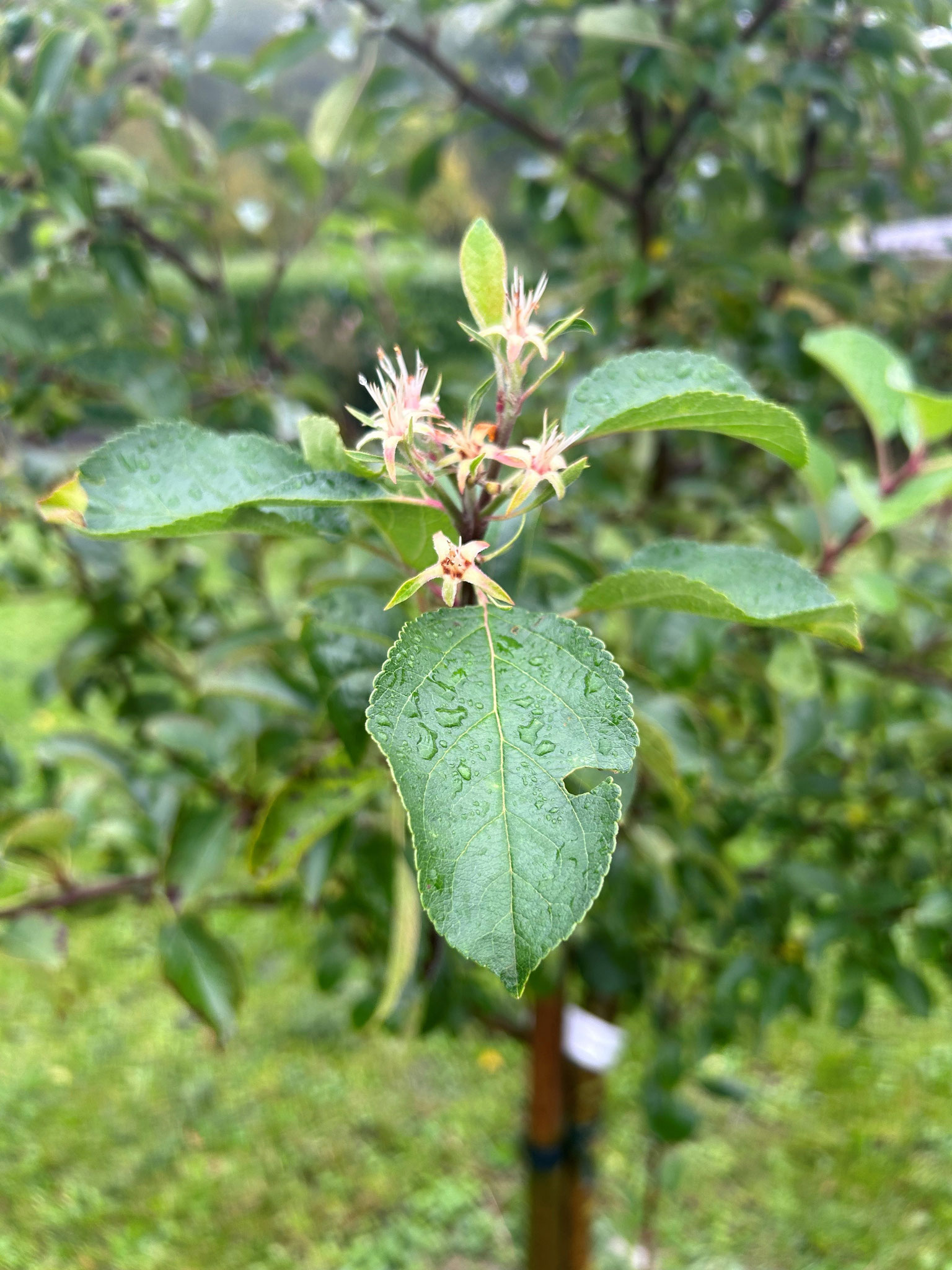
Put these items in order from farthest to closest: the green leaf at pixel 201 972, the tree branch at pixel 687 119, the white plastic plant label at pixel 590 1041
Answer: the white plastic plant label at pixel 590 1041 < the tree branch at pixel 687 119 < the green leaf at pixel 201 972

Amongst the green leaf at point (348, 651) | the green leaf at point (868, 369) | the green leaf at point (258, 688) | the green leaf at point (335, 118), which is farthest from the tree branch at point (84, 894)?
the green leaf at point (335, 118)

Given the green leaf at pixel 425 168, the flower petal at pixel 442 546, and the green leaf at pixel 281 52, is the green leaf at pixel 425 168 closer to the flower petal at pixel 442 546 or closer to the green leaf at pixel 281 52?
the green leaf at pixel 281 52

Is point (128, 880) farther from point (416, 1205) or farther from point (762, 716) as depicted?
point (416, 1205)

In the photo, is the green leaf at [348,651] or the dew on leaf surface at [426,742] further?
the green leaf at [348,651]

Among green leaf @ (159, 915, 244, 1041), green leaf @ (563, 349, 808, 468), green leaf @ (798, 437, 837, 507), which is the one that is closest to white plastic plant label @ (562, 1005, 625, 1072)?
green leaf @ (159, 915, 244, 1041)

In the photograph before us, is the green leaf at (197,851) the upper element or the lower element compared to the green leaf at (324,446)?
lower

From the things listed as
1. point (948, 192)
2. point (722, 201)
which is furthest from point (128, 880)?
point (948, 192)

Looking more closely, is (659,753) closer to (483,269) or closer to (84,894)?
(483,269)
